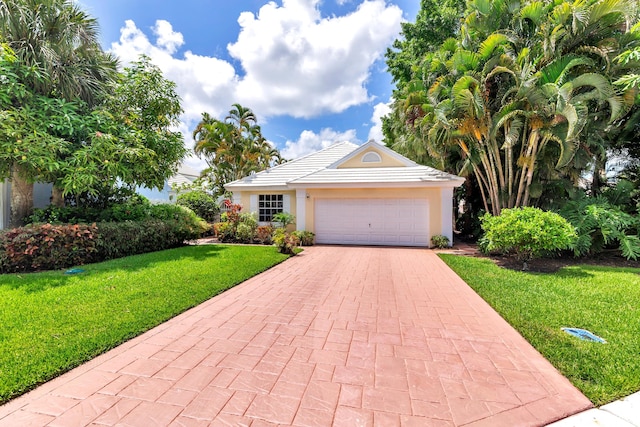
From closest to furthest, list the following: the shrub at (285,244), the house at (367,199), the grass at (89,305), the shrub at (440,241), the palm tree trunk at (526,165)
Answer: the grass at (89,305), the palm tree trunk at (526,165), the shrub at (285,244), the shrub at (440,241), the house at (367,199)

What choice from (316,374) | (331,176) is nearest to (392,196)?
(331,176)

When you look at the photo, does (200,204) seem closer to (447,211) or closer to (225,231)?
(225,231)

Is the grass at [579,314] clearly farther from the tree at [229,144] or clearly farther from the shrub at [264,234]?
the tree at [229,144]

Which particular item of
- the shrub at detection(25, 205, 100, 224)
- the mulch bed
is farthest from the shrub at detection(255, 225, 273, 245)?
the mulch bed

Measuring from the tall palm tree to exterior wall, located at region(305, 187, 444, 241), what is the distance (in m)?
9.16

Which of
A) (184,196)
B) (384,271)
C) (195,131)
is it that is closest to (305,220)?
(384,271)

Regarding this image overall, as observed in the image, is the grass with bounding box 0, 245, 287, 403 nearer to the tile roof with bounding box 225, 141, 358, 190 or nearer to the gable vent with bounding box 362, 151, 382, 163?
the tile roof with bounding box 225, 141, 358, 190

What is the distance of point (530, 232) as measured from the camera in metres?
7.23

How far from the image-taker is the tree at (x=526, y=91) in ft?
26.2

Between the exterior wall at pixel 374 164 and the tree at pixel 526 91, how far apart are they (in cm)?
199

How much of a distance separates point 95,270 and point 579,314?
1073 centimetres

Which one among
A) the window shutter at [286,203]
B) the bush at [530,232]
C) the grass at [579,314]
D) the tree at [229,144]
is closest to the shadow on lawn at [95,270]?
the window shutter at [286,203]

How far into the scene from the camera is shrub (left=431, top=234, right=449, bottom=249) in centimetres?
1156

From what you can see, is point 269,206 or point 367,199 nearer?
point 367,199
